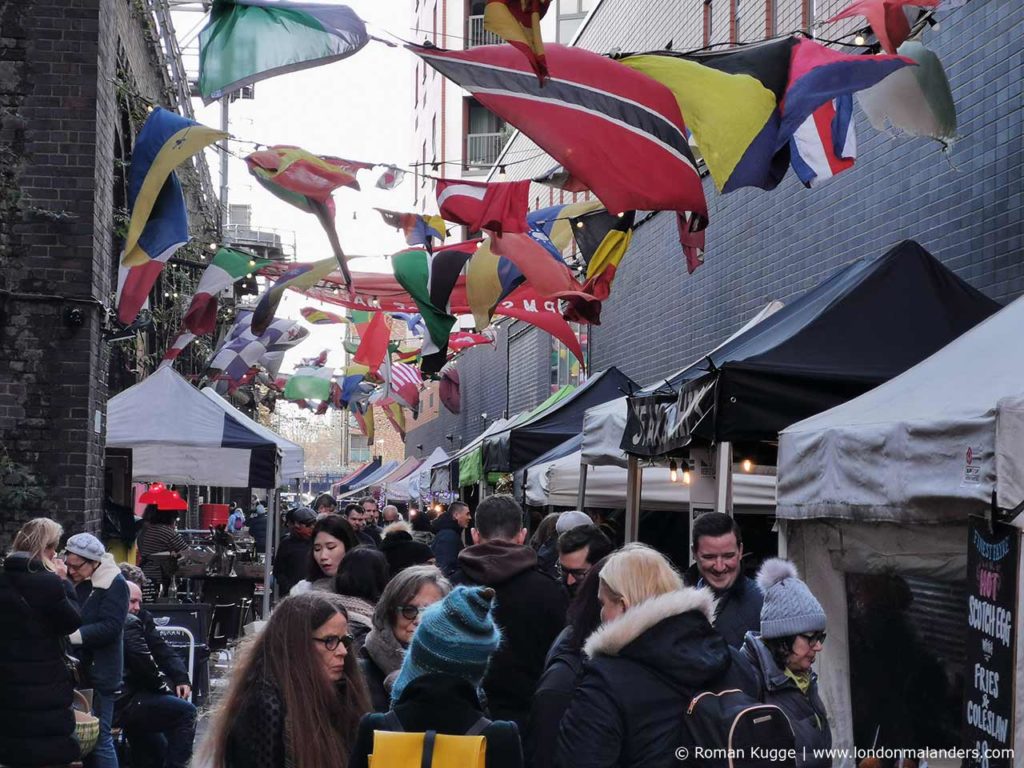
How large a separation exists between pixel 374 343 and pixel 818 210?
10.9 metres

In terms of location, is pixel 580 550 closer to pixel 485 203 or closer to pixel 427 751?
pixel 427 751

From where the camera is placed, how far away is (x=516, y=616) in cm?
625

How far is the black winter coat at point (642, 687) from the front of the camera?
4109 mm

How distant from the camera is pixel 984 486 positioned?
16.5ft

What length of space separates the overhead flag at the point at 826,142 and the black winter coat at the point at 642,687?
18.8ft

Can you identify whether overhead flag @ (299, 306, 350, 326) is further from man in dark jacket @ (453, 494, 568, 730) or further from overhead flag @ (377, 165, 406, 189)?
man in dark jacket @ (453, 494, 568, 730)

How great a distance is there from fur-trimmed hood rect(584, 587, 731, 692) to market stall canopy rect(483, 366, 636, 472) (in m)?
11.0

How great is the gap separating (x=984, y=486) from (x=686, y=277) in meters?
12.8

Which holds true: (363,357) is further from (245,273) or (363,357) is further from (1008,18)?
(1008,18)

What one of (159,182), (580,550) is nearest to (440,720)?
(580,550)

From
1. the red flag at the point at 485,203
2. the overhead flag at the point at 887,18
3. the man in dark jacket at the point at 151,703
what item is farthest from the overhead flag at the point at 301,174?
the overhead flag at the point at 887,18

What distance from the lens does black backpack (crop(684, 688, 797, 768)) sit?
13.2 ft

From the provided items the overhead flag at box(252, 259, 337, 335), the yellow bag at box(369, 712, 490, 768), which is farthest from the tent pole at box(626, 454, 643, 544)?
the yellow bag at box(369, 712, 490, 768)

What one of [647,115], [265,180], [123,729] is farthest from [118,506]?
[647,115]
